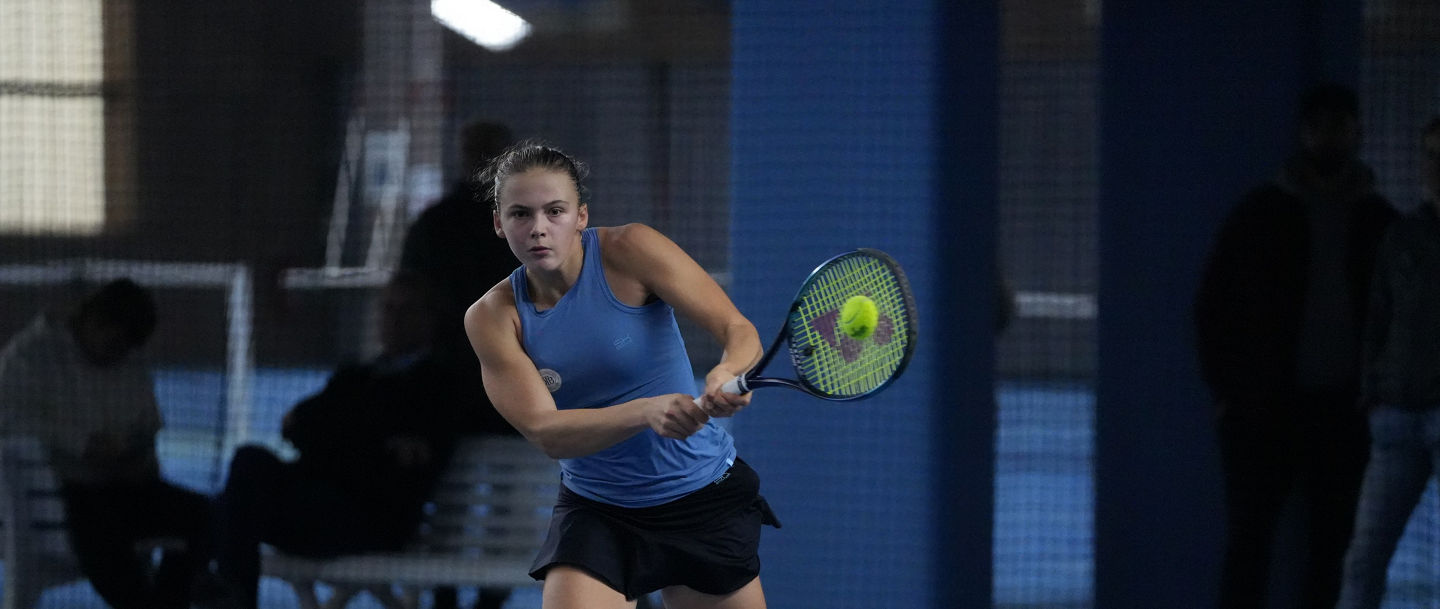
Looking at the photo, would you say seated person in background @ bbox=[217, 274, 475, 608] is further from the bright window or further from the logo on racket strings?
the logo on racket strings

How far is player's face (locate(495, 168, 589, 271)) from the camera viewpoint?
2.09 metres

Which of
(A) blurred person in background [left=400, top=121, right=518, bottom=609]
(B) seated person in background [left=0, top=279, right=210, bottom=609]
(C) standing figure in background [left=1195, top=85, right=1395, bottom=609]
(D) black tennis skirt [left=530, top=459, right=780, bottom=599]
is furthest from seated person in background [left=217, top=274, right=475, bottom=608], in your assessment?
(C) standing figure in background [left=1195, top=85, right=1395, bottom=609]

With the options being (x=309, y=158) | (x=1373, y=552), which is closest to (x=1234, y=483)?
(x=1373, y=552)

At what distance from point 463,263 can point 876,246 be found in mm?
1181

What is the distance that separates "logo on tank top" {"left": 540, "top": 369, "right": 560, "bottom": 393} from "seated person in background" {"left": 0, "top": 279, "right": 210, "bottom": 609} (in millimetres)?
1954

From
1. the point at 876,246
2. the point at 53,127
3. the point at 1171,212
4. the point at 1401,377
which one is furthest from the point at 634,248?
the point at 53,127

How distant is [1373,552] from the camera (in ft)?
11.0

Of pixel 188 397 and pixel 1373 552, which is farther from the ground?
pixel 188 397

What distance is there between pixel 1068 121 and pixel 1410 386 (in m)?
1.10

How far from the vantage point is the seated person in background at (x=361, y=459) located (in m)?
3.51

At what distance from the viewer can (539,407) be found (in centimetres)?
214

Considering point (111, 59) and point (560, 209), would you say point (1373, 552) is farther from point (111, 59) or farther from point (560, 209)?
point (111, 59)

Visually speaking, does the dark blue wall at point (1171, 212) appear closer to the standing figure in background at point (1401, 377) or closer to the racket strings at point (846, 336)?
the standing figure in background at point (1401, 377)

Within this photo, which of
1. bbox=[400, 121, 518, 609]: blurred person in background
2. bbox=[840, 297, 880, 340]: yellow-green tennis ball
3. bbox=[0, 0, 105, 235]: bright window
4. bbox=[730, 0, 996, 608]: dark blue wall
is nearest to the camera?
bbox=[840, 297, 880, 340]: yellow-green tennis ball
